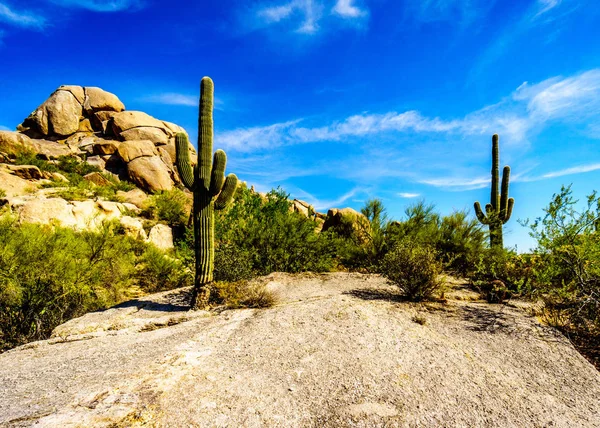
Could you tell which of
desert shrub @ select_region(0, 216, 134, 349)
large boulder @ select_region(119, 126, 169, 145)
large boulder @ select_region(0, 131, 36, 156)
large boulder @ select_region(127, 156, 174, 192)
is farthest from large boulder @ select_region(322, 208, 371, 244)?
large boulder @ select_region(0, 131, 36, 156)

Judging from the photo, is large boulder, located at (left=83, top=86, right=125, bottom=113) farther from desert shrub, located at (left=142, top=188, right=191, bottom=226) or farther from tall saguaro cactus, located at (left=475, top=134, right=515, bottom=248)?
tall saguaro cactus, located at (left=475, top=134, right=515, bottom=248)

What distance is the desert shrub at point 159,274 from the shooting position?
9.95 metres

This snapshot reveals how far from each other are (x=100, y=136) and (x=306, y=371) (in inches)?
1333

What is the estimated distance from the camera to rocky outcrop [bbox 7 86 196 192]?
24.7 m

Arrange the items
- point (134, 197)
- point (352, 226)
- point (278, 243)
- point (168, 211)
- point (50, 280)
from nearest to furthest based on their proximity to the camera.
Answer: point (50, 280), point (278, 243), point (352, 226), point (168, 211), point (134, 197)

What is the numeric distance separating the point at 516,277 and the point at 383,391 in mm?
5337

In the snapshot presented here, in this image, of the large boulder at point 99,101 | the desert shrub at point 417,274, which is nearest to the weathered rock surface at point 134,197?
the large boulder at point 99,101

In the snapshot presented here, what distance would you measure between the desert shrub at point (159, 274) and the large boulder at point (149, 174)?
45.7 ft

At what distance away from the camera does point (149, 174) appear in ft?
80.4

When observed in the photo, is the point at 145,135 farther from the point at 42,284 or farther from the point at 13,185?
the point at 42,284

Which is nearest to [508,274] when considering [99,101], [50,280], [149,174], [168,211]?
[50,280]

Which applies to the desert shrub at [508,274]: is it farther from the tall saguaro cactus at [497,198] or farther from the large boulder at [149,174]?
the large boulder at [149,174]

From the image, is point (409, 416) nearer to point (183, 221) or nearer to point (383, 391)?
point (383, 391)

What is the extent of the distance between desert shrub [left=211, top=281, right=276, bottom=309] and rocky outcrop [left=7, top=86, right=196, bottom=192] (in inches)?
775
